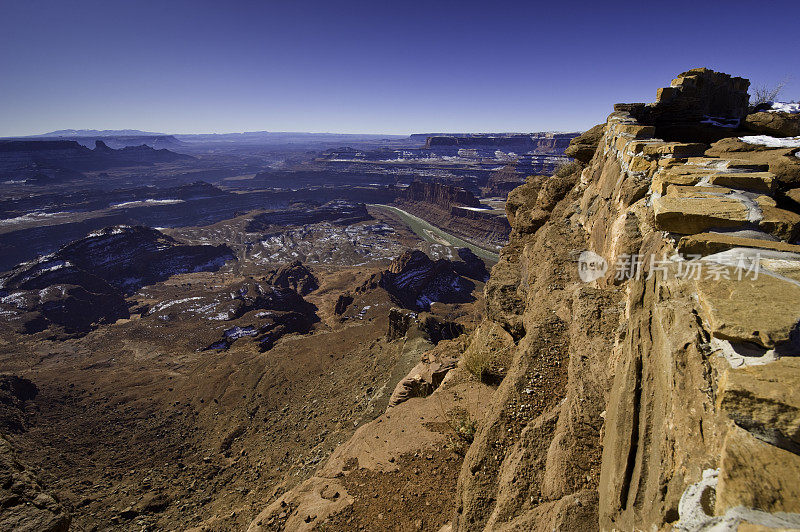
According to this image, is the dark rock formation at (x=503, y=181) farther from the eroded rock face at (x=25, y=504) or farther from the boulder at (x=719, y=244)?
the eroded rock face at (x=25, y=504)

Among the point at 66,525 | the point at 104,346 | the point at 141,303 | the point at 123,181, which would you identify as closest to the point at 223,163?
the point at 123,181

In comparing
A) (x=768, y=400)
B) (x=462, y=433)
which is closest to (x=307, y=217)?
(x=462, y=433)

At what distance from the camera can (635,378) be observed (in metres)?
3.04

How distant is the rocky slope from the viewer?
1.93 metres

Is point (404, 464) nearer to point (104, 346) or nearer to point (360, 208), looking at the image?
point (104, 346)

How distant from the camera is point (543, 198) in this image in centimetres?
1105

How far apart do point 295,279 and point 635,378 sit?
43621mm

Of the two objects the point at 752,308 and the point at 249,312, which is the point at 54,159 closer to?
the point at 249,312

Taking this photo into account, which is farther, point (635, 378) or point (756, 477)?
point (635, 378)

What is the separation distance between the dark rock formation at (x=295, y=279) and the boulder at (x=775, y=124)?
3897 cm

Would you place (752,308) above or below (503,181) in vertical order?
below

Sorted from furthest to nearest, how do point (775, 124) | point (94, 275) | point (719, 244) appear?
point (94, 275) < point (775, 124) < point (719, 244)

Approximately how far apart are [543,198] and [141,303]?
41734 mm

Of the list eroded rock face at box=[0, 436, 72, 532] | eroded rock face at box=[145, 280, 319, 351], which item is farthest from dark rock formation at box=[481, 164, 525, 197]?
eroded rock face at box=[0, 436, 72, 532]
